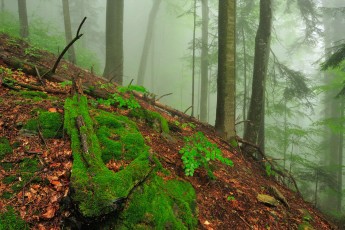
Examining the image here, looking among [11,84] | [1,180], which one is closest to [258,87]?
[11,84]

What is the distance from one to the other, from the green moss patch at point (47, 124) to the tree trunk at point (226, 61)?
3.59 m

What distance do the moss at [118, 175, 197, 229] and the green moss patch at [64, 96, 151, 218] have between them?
0.16 meters

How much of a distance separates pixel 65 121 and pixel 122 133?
Result: 2.58 ft

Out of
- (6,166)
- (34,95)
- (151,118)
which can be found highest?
(34,95)

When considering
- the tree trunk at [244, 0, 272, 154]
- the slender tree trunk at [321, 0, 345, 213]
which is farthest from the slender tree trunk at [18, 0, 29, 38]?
the slender tree trunk at [321, 0, 345, 213]

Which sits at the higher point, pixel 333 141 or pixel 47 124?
pixel 333 141

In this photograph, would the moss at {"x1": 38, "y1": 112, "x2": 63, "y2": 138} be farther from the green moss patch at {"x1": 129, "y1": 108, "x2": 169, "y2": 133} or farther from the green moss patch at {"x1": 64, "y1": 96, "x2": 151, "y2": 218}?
the green moss patch at {"x1": 129, "y1": 108, "x2": 169, "y2": 133}

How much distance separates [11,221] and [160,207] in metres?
1.37

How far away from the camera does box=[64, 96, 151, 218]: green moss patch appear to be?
231 centimetres

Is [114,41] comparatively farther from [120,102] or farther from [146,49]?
[146,49]

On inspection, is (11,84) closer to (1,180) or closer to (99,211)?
(1,180)

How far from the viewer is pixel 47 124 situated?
341 centimetres

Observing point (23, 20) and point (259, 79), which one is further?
point (23, 20)

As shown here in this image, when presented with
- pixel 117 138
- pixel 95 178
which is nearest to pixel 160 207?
pixel 95 178
